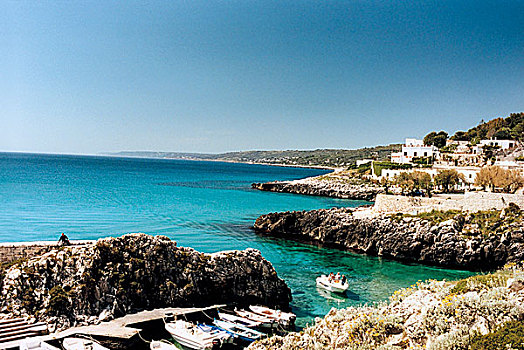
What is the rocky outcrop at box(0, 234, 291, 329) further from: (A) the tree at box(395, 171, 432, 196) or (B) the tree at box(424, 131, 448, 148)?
(B) the tree at box(424, 131, 448, 148)

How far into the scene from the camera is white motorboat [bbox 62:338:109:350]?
12.8 meters

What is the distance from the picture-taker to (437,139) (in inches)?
4109

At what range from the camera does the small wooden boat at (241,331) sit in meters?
15.0

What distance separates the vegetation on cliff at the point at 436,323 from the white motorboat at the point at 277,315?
26.3 feet

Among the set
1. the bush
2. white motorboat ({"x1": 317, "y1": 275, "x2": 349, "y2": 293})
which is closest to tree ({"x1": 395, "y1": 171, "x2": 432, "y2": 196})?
white motorboat ({"x1": 317, "y1": 275, "x2": 349, "y2": 293})

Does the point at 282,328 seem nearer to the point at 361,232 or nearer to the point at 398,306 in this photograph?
the point at 398,306

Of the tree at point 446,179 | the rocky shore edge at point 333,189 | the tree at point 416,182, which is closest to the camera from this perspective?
the tree at point 416,182

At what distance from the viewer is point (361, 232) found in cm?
3522

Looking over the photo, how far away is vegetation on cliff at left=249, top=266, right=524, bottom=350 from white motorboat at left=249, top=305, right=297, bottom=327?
8.03 meters

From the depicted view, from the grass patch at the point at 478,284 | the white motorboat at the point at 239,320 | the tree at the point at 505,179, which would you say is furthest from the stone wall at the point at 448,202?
the grass patch at the point at 478,284

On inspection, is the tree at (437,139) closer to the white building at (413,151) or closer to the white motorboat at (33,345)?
the white building at (413,151)

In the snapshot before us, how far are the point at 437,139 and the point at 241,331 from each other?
337 ft

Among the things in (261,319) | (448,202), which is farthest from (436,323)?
(448,202)

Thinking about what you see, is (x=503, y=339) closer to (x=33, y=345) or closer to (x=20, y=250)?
(x=33, y=345)
